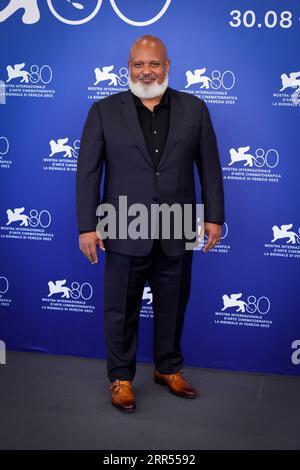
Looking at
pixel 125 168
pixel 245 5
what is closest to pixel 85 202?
pixel 125 168

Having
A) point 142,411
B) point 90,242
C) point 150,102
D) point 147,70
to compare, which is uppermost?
point 147,70

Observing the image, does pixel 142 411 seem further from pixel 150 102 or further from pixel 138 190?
pixel 150 102

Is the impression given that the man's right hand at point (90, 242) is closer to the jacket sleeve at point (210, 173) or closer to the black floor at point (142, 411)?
the jacket sleeve at point (210, 173)

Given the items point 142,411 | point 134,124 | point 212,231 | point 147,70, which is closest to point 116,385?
point 142,411

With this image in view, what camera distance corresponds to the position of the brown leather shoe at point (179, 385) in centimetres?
282

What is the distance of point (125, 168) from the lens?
256 centimetres

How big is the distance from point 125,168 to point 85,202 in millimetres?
236

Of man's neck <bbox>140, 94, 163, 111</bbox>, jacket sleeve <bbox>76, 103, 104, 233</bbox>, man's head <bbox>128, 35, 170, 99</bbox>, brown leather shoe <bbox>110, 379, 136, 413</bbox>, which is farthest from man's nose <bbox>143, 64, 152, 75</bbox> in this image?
brown leather shoe <bbox>110, 379, 136, 413</bbox>

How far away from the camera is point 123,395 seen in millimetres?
2697

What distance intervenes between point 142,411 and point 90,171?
1.14 meters

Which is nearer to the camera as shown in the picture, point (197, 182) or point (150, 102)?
point (150, 102)

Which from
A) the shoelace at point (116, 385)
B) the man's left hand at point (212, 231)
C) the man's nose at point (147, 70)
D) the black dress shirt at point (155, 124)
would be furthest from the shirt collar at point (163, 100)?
the shoelace at point (116, 385)

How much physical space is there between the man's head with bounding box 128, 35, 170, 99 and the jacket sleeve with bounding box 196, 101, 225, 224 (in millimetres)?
255
